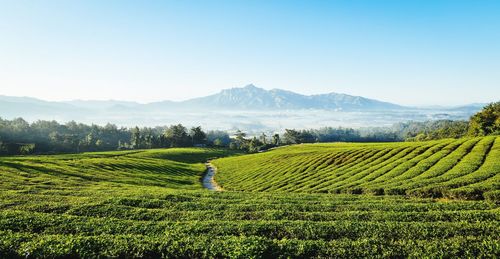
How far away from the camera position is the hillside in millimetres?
33781

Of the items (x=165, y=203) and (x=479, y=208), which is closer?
(x=479, y=208)

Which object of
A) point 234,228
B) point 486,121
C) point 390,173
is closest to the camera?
point 234,228

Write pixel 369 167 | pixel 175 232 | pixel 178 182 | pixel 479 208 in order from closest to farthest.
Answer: pixel 175 232
pixel 479 208
pixel 369 167
pixel 178 182

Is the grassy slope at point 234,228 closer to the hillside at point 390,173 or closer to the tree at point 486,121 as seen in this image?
the hillside at point 390,173

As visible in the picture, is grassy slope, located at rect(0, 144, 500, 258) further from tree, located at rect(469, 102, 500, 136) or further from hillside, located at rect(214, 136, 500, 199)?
tree, located at rect(469, 102, 500, 136)

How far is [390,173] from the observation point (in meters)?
43.6

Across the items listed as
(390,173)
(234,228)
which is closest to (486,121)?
(390,173)

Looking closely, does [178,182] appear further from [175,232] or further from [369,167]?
[175,232]

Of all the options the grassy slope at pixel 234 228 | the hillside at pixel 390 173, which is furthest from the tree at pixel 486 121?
the grassy slope at pixel 234 228

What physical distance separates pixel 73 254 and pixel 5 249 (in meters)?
3.58

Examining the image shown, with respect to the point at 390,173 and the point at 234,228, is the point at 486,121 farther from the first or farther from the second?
the point at 234,228

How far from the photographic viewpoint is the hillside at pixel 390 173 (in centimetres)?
3378

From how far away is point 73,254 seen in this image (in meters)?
15.4

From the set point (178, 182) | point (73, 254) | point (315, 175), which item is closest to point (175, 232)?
point (73, 254)
